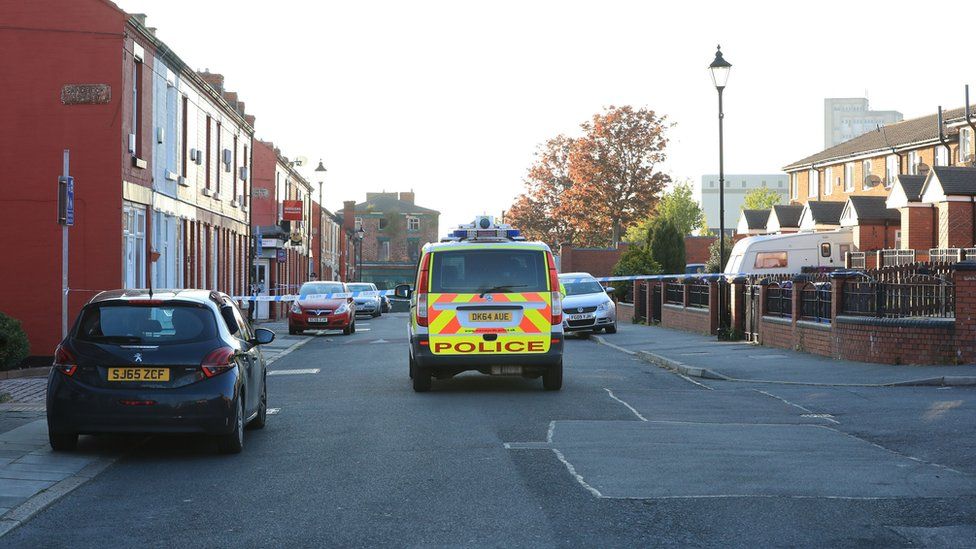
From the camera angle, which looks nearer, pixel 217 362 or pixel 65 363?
pixel 65 363

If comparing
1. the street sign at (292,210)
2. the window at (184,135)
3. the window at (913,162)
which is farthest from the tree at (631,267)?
the window at (184,135)

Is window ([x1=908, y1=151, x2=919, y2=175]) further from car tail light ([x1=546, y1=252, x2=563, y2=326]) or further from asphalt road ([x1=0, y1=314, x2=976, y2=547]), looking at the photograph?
car tail light ([x1=546, y1=252, x2=563, y2=326])

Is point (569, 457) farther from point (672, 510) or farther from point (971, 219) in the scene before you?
point (971, 219)

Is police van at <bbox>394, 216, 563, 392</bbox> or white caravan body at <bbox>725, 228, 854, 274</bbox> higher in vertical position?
white caravan body at <bbox>725, 228, 854, 274</bbox>

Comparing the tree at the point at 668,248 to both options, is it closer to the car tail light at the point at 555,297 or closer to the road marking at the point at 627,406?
the road marking at the point at 627,406

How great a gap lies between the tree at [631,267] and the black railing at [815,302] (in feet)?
68.6

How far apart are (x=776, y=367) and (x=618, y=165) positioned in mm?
51671

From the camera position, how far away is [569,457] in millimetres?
9898

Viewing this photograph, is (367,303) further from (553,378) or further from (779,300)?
(553,378)

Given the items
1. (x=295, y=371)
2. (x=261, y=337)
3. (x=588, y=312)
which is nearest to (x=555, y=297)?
(x=261, y=337)

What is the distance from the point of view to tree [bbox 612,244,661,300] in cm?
4478

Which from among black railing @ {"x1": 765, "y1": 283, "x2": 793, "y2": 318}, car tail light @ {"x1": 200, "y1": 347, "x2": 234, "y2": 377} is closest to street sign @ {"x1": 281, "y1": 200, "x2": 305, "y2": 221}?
black railing @ {"x1": 765, "y1": 283, "x2": 793, "y2": 318}

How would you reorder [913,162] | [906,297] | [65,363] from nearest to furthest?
1. [65,363]
2. [906,297]
3. [913,162]

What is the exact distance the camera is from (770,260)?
42.5m
